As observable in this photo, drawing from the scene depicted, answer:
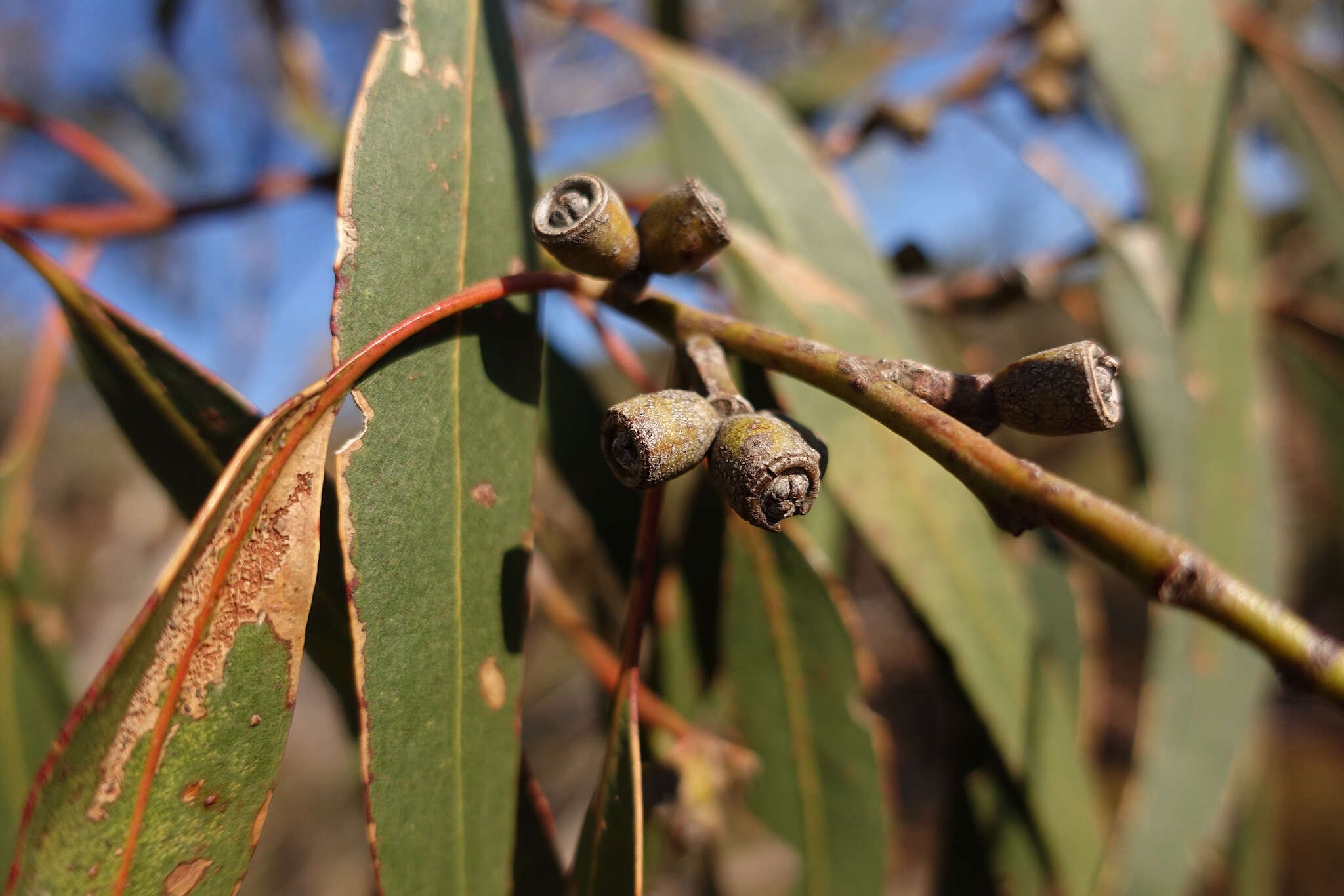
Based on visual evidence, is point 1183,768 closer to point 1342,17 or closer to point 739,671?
point 739,671

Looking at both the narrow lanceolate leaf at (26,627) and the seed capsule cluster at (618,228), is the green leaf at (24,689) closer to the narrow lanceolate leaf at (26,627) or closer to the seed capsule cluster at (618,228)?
the narrow lanceolate leaf at (26,627)

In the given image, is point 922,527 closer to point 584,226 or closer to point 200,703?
point 584,226

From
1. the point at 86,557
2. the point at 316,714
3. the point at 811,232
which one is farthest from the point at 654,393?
the point at 86,557

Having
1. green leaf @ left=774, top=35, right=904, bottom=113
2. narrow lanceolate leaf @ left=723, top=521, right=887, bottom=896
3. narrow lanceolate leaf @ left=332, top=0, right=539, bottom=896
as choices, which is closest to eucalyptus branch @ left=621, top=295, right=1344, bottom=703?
narrow lanceolate leaf @ left=332, top=0, right=539, bottom=896

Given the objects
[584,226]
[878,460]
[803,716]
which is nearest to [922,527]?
[878,460]

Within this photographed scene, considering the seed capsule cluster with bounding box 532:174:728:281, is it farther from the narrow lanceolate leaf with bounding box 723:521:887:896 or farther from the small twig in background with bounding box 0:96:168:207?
the small twig in background with bounding box 0:96:168:207

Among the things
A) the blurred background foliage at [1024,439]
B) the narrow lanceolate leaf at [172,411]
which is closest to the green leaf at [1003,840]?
the blurred background foliage at [1024,439]
